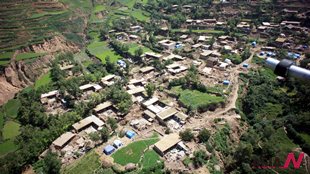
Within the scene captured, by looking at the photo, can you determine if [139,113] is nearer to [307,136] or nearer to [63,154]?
[63,154]

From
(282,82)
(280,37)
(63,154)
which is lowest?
(63,154)

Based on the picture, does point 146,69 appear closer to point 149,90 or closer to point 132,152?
point 149,90

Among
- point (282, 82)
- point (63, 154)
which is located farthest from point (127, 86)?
point (282, 82)

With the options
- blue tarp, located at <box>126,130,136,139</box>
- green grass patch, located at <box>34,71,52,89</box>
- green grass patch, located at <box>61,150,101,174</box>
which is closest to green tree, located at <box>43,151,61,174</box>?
green grass patch, located at <box>61,150,101,174</box>

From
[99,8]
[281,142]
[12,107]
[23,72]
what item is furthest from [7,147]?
[99,8]

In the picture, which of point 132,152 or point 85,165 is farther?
point 132,152

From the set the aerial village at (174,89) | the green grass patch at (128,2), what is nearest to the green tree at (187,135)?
the aerial village at (174,89)
